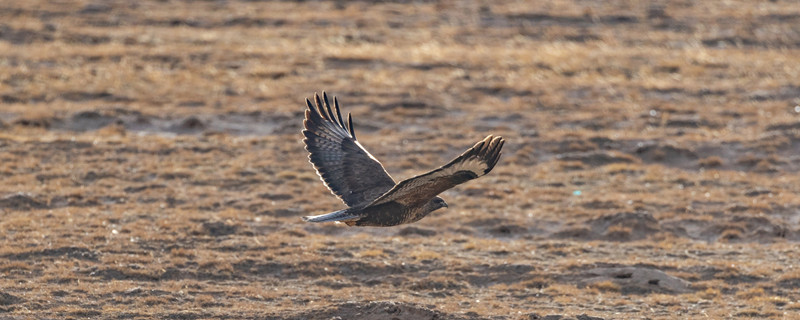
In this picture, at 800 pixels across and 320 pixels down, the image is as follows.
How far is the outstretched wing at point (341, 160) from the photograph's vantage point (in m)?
10.6

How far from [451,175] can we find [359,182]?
2236 millimetres

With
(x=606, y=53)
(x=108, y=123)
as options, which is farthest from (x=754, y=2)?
(x=108, y=123)

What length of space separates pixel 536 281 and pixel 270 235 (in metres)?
3.74

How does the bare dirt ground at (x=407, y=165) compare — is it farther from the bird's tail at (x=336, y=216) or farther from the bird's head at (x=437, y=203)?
the bird's tail at (x=336, y=216)

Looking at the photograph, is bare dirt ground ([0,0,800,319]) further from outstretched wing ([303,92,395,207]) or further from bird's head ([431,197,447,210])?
bird's head ([431,197,447,210])

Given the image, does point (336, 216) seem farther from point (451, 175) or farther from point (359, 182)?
point (451, 175)

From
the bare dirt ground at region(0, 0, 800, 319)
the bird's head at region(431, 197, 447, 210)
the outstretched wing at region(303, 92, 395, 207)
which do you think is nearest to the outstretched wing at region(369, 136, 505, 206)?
the bird's head at region(431, 197, 447, 210)

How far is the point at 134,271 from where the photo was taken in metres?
13.7

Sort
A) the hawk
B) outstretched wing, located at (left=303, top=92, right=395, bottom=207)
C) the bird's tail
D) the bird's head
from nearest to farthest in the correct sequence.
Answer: the hawk < the bird's tail < the bird's head < outstretched wing, located at (left=303, top=92, right=395, bottom=207)

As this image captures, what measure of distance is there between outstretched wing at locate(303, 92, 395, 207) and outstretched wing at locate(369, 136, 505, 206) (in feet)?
2.88

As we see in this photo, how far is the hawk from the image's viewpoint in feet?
30.5

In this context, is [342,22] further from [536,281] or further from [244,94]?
[536,281]

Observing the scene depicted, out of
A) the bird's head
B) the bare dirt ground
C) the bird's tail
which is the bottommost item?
the bare dirt ground

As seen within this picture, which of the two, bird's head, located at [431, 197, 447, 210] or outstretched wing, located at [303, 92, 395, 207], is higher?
outstretched wing, located at [303, 92, 395, 207]
